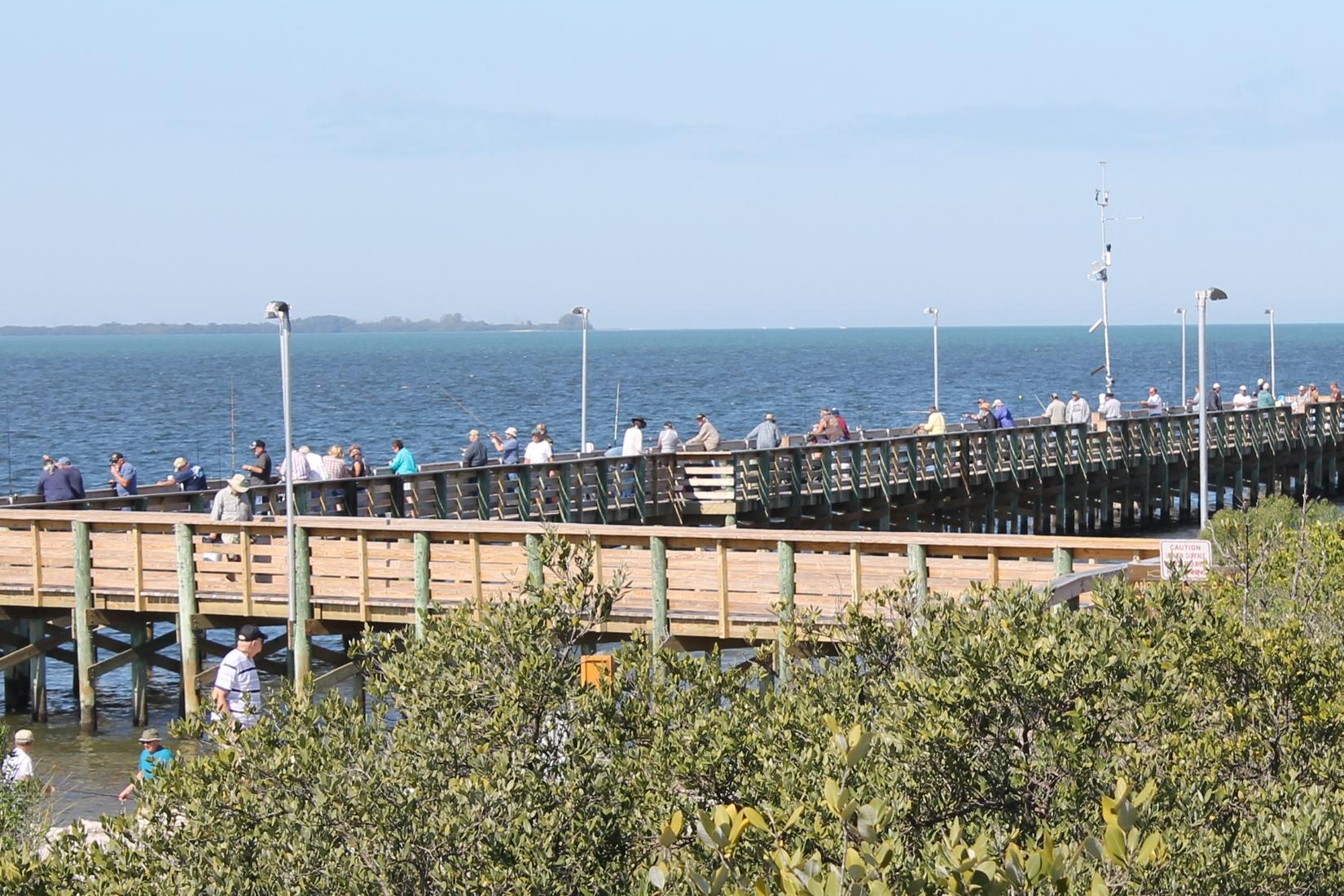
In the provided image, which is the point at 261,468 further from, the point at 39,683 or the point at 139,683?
the point at 139,683

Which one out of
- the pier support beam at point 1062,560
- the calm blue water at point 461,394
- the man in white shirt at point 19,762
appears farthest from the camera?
the calm blue water at point 461,394

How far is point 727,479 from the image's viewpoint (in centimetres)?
2922

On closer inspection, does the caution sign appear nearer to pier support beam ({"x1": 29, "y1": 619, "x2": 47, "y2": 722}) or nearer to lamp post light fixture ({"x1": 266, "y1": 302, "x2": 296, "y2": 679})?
lamp post light fixture ({"x1": 266, "y1": 302, "x2": 296, "y2": 679})

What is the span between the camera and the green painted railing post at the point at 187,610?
19.0 metres

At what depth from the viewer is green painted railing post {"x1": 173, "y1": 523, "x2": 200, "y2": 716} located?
19.0 meters

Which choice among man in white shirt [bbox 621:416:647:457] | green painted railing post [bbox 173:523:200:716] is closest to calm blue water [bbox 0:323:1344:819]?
green painted railing post [bbox 173:523:200:716]

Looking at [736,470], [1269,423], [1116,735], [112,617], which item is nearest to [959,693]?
[1116,735]

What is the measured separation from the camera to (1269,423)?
147 feet

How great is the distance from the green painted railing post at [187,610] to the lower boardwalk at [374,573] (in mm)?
19

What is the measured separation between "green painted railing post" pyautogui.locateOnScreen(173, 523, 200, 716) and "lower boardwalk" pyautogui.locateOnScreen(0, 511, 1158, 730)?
0.06 ft

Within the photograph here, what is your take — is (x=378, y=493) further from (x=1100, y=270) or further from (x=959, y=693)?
(x=1100, y=270)

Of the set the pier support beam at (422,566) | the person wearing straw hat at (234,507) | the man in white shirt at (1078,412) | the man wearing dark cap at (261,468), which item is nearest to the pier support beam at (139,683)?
the person wearing straw hat at (234,507)

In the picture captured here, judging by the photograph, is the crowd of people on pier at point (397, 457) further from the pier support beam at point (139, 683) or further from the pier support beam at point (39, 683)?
the pier support beam at point (39, 683)

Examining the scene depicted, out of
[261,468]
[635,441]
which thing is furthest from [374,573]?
[635,441]
